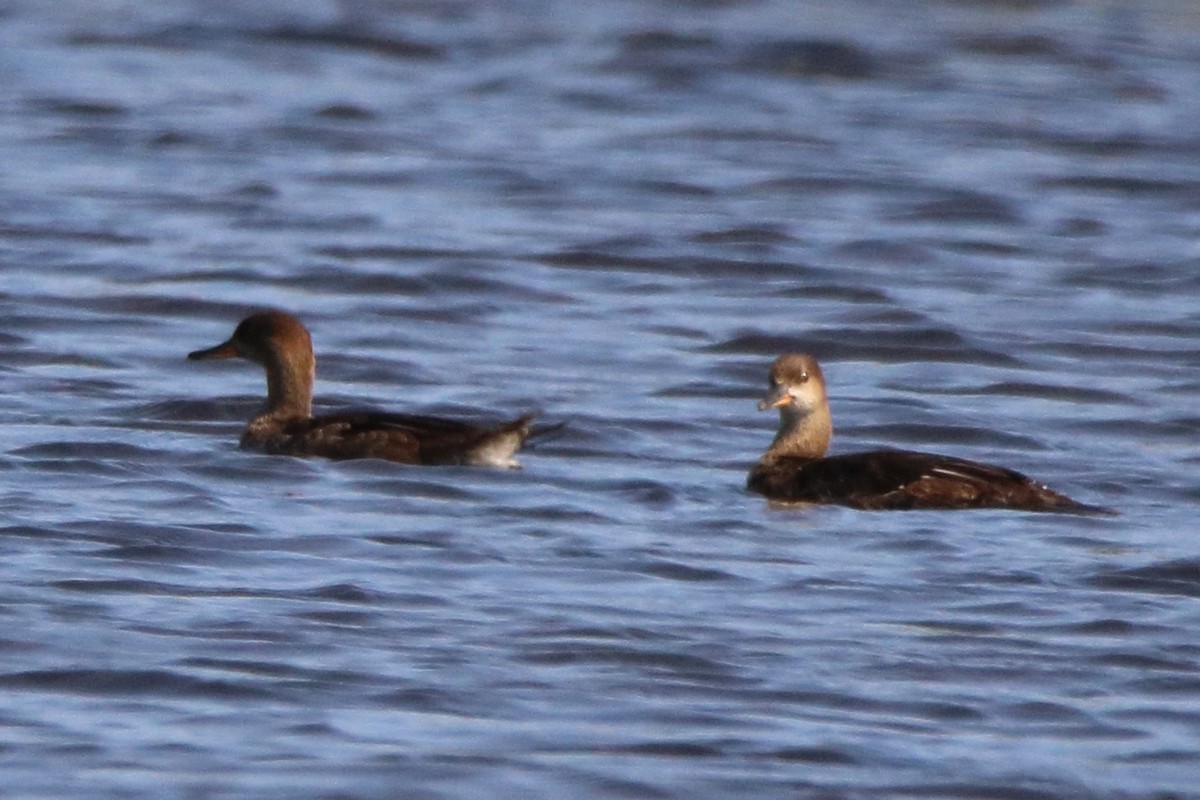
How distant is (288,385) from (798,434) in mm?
1989

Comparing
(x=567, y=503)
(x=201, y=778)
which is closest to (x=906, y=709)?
(x=201, y=778)

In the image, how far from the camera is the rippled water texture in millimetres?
7461

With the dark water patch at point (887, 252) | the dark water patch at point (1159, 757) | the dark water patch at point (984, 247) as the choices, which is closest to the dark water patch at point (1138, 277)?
the dark water patch at point (984, 247)

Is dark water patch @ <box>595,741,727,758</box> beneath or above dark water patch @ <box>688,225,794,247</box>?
above

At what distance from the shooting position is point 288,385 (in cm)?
1179

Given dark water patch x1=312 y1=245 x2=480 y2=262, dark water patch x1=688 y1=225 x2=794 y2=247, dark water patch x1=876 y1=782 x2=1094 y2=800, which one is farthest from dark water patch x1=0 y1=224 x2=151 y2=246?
Result: dark water patch x1=876 y1=782 x2=1094 y2=800

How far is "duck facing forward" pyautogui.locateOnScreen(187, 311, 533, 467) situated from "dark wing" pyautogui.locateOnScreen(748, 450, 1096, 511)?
1.04m

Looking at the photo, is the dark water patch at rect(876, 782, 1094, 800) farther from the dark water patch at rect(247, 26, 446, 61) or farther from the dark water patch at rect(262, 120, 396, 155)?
the dark water patch at rect(247, 26, 446, 61)

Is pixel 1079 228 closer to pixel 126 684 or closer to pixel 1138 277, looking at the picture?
pixel 1138 277

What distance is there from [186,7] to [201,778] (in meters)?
21.2

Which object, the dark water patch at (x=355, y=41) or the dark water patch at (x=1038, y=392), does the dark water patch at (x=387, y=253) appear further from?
the dark water patch at (x=355, y=41)

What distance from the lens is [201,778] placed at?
689 cm

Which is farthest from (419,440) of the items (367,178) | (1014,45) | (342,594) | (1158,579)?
(1014,45)

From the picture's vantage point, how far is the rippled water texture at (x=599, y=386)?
746 cm
